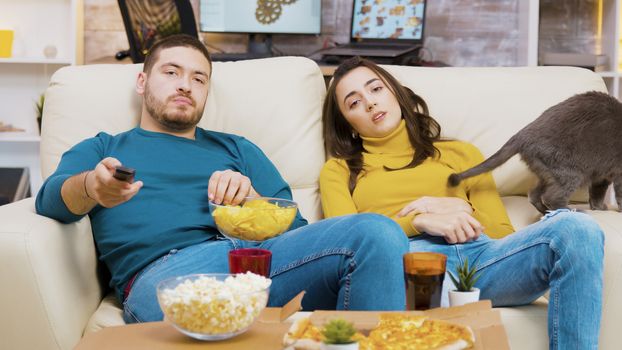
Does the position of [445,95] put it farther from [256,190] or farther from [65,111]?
[65,111]

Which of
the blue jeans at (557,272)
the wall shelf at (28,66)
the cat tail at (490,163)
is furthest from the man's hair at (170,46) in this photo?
the wall shelf at (28,66)

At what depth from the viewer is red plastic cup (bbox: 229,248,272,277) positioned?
1.34 m

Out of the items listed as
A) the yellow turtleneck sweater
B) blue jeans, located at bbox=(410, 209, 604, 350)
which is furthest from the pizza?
the yellow turtleneck sweater

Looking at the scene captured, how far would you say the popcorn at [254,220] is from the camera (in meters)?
1.63

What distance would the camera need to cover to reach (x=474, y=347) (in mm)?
1133

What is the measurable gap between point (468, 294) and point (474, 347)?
220 millimetres

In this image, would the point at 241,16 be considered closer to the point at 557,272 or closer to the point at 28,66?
the point at 28,66

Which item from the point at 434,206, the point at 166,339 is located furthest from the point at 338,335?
the point at 434,206

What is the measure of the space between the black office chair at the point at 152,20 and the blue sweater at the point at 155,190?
147 centimetres

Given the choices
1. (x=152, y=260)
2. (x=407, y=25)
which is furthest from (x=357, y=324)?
(x=407, y=25)

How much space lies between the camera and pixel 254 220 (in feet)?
5.33

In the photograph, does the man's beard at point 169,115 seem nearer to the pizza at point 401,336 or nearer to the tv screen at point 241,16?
the pizza at point 401,336

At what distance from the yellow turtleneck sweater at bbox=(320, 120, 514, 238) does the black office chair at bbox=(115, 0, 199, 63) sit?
1.49 m

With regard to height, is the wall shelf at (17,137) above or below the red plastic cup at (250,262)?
below
